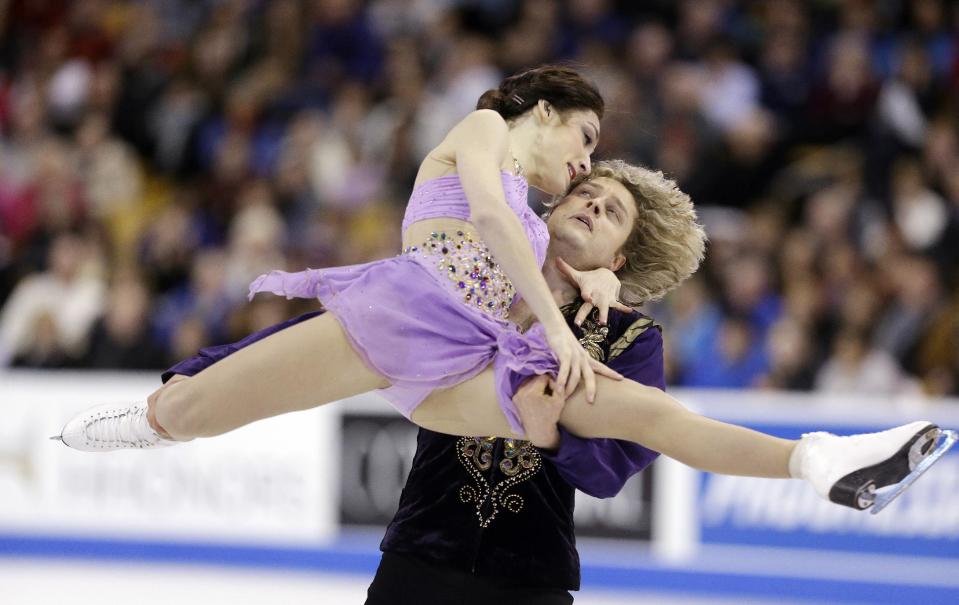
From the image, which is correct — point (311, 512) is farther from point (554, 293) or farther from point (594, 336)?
point (594, 336)

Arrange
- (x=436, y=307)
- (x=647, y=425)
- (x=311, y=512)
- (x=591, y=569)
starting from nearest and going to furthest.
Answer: (x=647, y=425) < (x=436, y=307) < (x=591, y=569) < (x=311, y=512)

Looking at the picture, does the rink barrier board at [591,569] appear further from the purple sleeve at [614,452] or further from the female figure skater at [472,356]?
the female figure skater at [472,356]

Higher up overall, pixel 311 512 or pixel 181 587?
pixel 311 512

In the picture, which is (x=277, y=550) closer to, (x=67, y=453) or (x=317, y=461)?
(x=317, y=461)

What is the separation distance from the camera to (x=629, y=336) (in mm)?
2939

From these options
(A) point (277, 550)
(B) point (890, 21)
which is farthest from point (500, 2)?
(A) point (277, 550)

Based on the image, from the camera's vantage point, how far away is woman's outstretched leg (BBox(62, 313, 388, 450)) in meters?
2.72

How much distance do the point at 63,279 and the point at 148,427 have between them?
5.24 meters

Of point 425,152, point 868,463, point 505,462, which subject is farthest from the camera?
point 425,152

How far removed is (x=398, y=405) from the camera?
291 centimetres

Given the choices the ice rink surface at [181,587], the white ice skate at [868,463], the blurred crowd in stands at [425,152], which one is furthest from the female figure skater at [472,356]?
the blurred crowd in stands at [425,152]

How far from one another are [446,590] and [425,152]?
18.2 ft

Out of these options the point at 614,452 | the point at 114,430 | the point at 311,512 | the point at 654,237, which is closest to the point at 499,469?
the point at 614,452

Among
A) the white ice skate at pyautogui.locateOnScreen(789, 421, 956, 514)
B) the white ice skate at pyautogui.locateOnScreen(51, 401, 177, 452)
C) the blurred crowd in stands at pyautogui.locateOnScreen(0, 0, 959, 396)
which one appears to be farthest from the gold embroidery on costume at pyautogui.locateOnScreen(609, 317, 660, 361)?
the blurred crowd in stands at pyautogui.locateOnScreen(0, 0, 959, 396)
